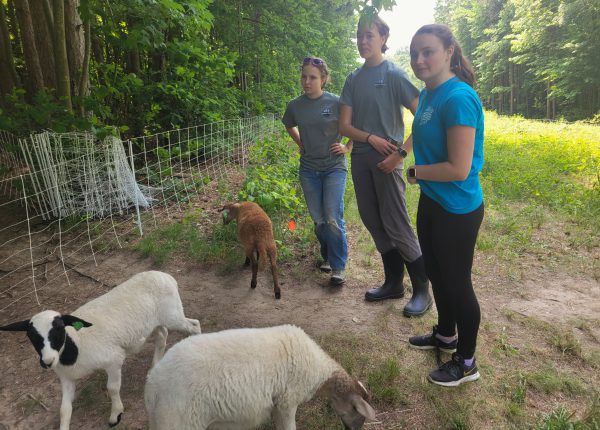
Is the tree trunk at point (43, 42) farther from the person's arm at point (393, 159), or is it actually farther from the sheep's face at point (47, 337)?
the person's arm at point (393, 159)

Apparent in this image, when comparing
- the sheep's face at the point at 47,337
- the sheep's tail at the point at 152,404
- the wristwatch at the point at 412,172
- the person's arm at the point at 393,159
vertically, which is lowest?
the sheep's tail at the point at 152,404

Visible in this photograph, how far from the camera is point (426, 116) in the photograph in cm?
244

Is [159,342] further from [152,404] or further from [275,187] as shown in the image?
[275,187]

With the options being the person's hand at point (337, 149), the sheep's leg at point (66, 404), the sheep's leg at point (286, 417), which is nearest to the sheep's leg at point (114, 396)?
the sheep's leg at point (66, 404)

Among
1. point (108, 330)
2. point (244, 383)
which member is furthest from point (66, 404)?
point (244, 383)

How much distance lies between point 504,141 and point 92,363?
14.5 metres

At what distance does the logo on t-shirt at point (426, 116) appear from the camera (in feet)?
7.87

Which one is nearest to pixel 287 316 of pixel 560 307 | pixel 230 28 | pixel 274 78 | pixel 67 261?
pixel 560 307

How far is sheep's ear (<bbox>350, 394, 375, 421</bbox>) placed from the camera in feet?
7.17

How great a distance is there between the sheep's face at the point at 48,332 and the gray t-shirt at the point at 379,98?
2.81 m

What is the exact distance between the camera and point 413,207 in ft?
22.2

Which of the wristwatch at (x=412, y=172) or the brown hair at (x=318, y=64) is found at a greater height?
the brown hair at (x=318, y=64)

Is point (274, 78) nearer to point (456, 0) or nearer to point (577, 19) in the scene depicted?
point (577, 19)

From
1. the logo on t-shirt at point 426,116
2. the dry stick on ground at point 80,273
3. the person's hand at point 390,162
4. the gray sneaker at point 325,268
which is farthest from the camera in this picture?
the gray sneaker at point 325,268
